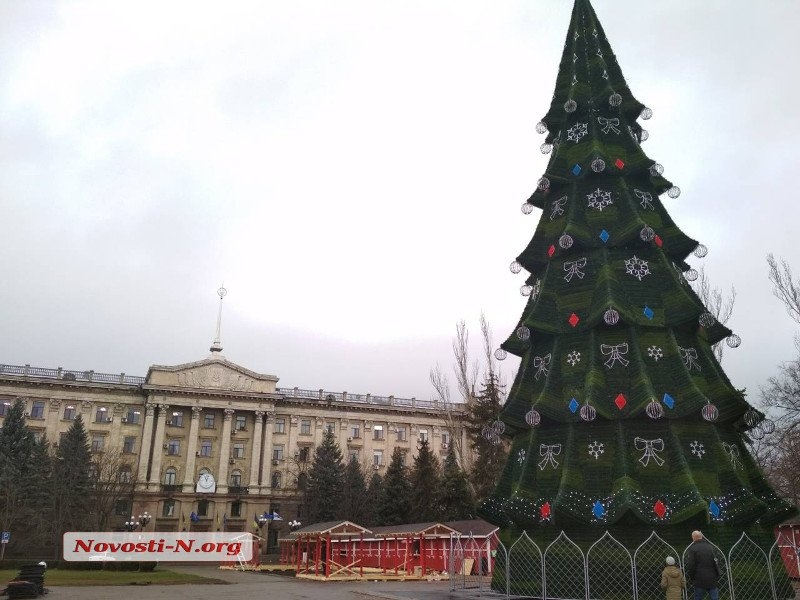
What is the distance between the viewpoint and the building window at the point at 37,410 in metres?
71.2

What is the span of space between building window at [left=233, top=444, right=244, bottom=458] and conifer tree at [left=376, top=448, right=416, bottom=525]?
81.6 feet

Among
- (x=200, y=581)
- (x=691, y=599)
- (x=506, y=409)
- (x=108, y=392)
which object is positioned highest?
(x=108, y=392)

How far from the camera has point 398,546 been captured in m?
36.1

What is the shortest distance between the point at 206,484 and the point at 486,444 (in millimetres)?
41088

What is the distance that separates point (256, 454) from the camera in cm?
7569

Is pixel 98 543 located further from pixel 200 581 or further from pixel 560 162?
pixel 560 162

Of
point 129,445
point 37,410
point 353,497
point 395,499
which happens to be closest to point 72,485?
point 129,445

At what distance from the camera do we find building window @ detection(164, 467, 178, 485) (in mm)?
73000

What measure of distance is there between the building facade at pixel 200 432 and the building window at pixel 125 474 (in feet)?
0.81

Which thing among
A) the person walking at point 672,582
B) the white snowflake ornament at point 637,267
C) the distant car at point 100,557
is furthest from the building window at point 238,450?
the person walking at point 672,582

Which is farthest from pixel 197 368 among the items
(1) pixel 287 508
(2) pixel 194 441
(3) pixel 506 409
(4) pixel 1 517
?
(3) pixel 506 409

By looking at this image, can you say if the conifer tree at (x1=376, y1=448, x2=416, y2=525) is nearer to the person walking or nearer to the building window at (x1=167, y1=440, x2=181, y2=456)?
the building window at (x1=167, y1=440, x2=181, y2=456)

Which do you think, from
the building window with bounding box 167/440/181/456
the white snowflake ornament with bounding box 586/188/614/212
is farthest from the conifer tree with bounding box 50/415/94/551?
the white snowflake ornament with bounding box 586/188/614/212

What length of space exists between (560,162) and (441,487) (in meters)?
34.5
